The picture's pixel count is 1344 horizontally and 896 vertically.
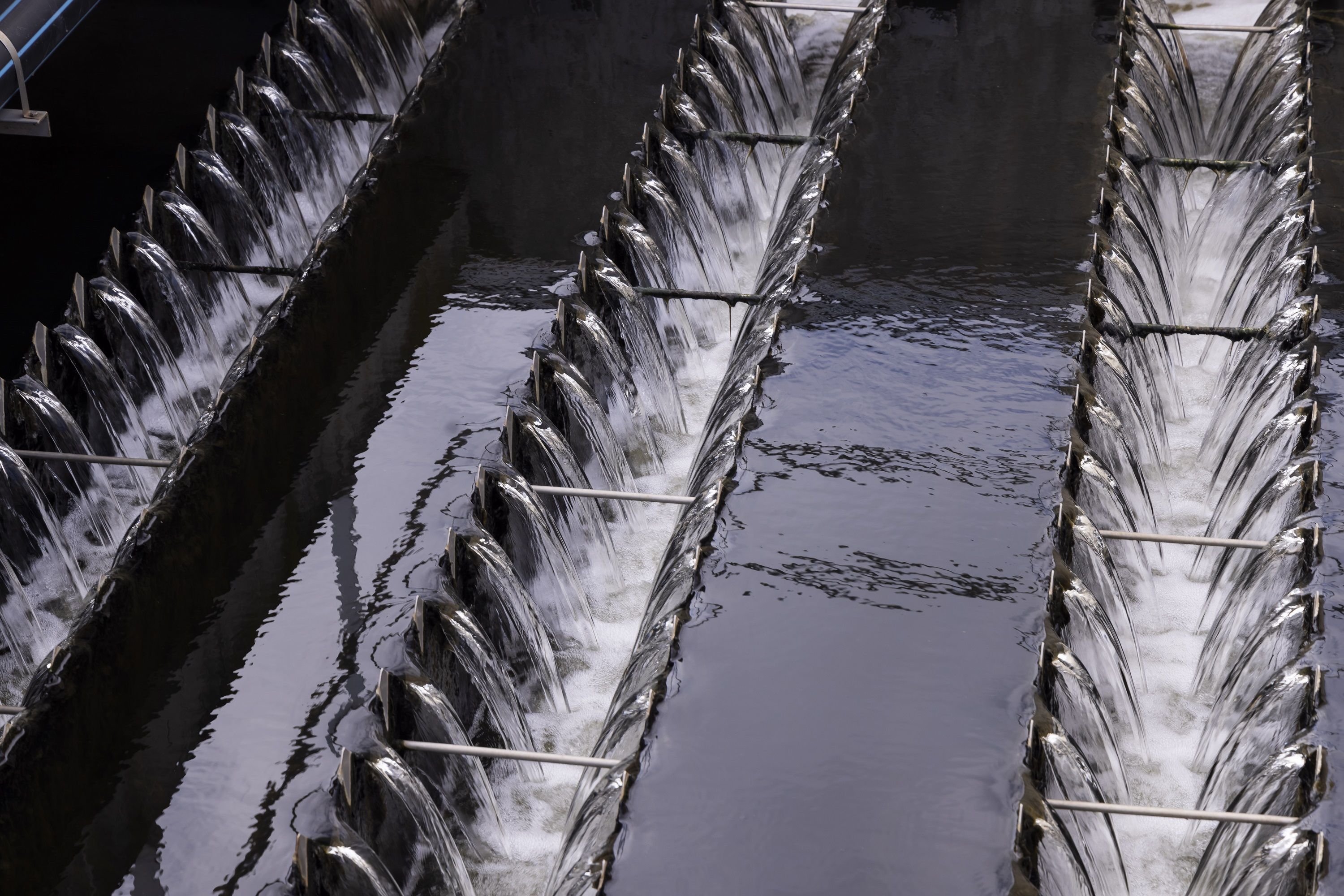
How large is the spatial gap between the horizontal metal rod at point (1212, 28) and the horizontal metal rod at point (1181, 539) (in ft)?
23.4

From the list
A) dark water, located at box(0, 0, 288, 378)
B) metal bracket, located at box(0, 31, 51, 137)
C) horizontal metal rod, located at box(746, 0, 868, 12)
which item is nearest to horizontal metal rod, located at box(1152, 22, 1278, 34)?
horizontal metal rod, located at box(746, 0, 868, 12)

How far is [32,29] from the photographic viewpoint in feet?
26.3

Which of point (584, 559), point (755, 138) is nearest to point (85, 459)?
point (584, 559)

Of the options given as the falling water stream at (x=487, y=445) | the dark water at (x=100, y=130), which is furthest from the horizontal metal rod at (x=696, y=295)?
the dark water at (x=100, y=130)

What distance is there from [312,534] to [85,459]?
4.20 feet

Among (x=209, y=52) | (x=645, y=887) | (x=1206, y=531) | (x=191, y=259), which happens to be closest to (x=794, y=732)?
(x=645, y=887)

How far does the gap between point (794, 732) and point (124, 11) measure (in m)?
8.21

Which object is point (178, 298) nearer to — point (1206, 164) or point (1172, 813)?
point (1172, 813)

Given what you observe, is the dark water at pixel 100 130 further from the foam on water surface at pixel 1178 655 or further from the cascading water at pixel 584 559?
the foam on water surface at pixel 1178 655

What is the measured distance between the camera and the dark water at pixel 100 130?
9906mm

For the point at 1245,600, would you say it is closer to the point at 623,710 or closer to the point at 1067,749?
the point at 1067,749

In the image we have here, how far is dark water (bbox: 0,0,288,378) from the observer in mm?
9906

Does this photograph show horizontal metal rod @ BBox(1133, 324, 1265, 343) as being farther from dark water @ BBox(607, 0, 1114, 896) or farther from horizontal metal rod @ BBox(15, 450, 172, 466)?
horizontal metal rod @ BBox(15, 450, 172, 466)

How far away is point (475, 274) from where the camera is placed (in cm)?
956
